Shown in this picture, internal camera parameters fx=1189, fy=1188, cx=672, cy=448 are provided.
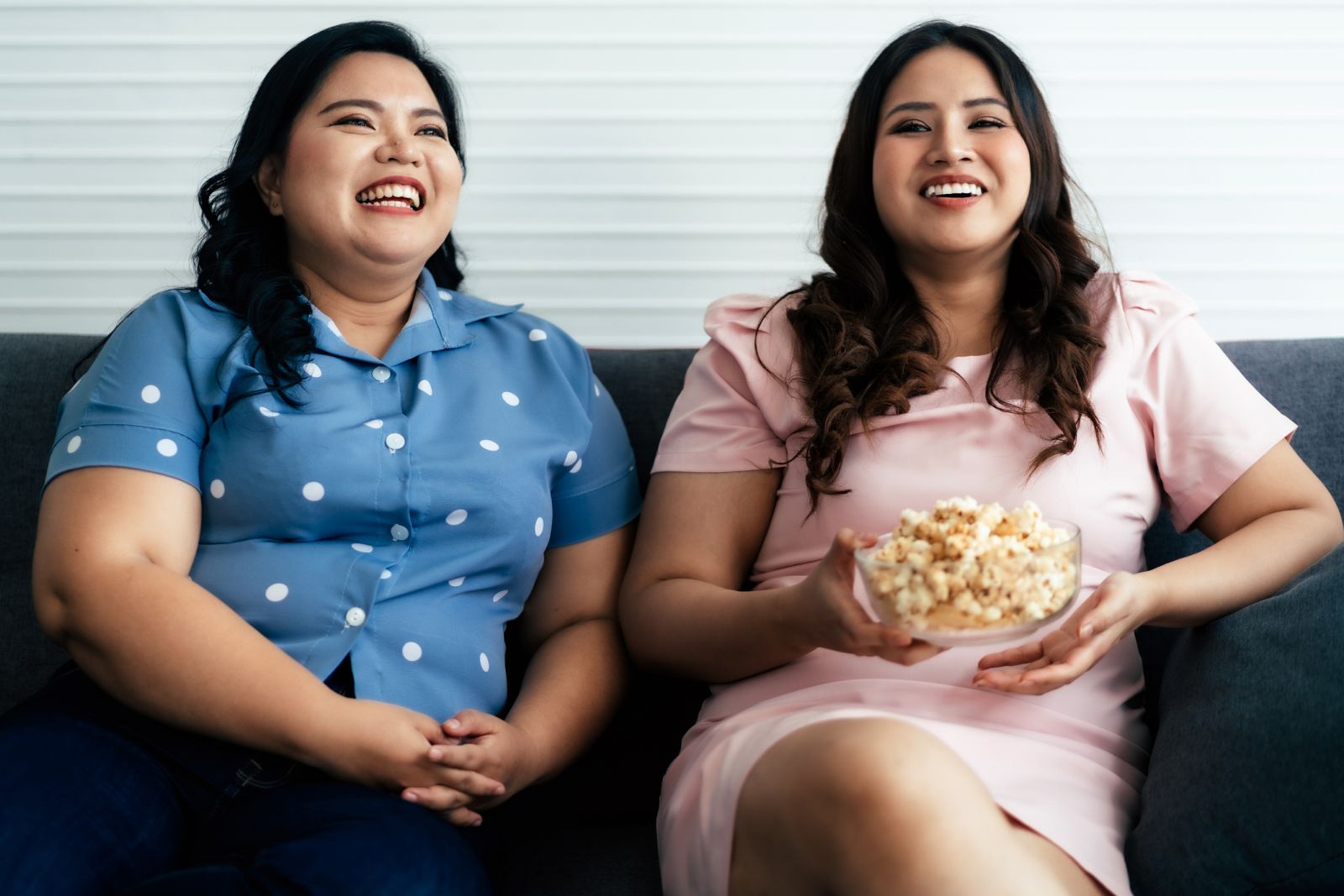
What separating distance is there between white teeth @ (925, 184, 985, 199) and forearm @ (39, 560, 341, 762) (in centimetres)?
100

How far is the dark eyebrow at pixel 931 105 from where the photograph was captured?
1615 mm

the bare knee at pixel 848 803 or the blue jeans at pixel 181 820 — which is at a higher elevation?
the bare knee at pixel 848 803

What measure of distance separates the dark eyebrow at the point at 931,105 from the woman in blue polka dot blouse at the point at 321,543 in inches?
22.8

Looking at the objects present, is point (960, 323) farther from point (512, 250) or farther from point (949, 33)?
point (512, 250)

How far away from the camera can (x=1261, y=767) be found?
1.18 meters

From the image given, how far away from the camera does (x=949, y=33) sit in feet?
5.50

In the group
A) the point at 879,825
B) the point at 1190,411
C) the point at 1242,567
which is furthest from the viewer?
the point at 1190,411

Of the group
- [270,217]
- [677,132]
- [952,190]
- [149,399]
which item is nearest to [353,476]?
[149,399]

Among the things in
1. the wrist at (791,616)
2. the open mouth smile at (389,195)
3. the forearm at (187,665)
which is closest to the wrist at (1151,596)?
the wrist at (791,616)

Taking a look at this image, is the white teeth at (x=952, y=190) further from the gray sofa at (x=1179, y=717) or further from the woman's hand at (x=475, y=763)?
the woman's hand at (x=475, y=763)

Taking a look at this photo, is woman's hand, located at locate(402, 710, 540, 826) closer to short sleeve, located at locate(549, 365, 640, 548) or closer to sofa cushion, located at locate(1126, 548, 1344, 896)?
short sleeve, located at locate(549, 365, 640, 548)

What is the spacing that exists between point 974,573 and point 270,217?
1.14 metres

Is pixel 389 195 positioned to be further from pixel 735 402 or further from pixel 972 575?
pixel 972 575

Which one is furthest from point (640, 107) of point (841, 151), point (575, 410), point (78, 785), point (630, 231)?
point (78, 785)
